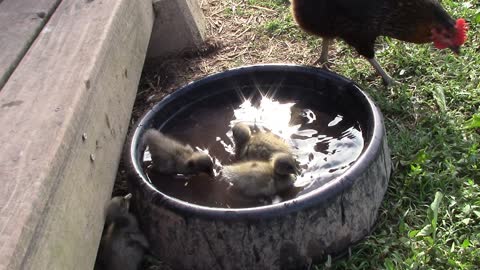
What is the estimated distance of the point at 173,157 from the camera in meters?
3.01

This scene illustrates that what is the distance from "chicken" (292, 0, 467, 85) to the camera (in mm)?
3828

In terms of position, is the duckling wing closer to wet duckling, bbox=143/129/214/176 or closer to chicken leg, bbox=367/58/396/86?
wet duckling, bbox=143/129/214/176

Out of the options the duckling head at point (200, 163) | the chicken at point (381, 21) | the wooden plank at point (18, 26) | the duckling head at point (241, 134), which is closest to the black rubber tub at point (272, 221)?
the duckling head at point (200, 163)

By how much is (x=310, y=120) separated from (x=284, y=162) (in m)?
0.76

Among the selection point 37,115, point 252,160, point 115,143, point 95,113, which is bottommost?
point 252,160

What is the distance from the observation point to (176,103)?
3414 millimetres

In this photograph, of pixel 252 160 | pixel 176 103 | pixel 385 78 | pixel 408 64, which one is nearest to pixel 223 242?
pixel 252 160

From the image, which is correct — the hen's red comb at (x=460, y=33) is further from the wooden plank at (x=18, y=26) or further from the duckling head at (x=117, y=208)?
the wooden plank at (x=18, y=26)

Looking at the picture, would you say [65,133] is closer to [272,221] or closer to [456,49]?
[272,221]

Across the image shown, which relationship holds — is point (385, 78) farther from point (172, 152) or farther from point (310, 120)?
Result: point (172, 152)

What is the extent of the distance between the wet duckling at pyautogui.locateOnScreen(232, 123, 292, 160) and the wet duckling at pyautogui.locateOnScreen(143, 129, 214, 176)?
0.77ft

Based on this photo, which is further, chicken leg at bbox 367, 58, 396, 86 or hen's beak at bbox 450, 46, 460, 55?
chicken leg at bbox 367, 58, 396, 86

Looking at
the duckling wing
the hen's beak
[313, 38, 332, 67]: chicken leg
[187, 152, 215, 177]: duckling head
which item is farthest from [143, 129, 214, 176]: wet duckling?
the hen's beak

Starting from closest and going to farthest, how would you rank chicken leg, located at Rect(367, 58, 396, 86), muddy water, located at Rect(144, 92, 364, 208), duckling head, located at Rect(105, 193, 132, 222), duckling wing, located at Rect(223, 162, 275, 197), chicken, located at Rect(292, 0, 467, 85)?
duckling head, located at Rect(105, 193, 132, 222) → duckling wing, located at Rect(223, 162, 275, 197) → muddy water, located at Rect(144, 92, 364, 208) → chicken, located at Rect(292, 0, 467, 85) → chicken leg, located at Rect(367, 58, 396, 86)
